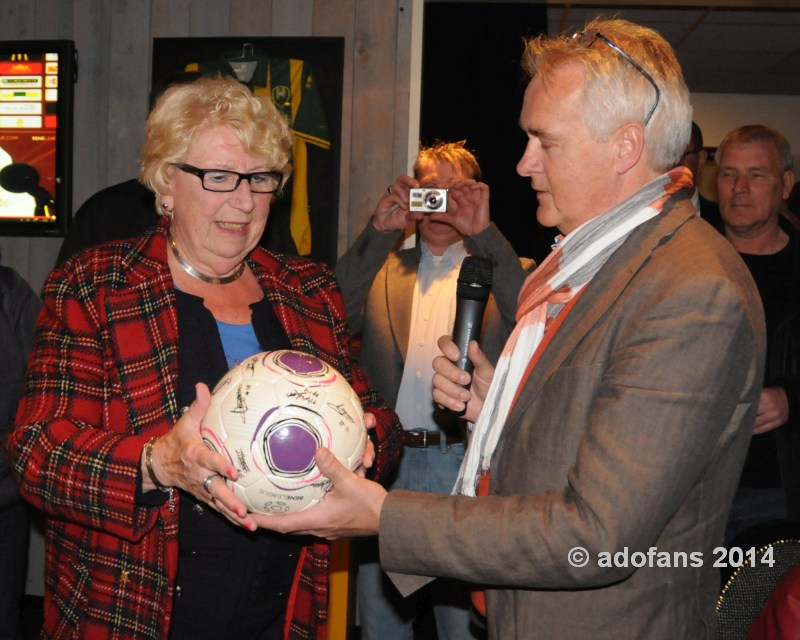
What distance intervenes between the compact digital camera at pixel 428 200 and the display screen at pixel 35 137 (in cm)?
221

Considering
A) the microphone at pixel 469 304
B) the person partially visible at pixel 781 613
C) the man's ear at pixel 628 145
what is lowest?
the person partially visible at pixel 781 613

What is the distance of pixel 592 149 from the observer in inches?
64.9

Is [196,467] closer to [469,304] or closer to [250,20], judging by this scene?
[469,304]

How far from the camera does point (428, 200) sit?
3316 millimetres

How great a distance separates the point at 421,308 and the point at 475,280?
4.67 feet

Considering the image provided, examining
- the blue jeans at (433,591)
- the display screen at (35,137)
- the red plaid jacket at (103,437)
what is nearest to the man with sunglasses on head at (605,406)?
the red plaid jacket at (103,437)

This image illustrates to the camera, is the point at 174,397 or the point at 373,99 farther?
the point at 373,99

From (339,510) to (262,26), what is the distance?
351 centimetres

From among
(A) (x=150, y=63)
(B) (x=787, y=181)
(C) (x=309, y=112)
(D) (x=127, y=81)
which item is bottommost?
(B) (x=787, y=181)

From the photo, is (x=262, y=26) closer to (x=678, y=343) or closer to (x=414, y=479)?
(x=414, y=479)

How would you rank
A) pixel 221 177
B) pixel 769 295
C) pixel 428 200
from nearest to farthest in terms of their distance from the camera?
pixel 221 177 → pixel 769 295 → pixel 428 200

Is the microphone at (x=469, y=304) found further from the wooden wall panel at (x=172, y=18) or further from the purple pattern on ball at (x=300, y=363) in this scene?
the wooden wall panel at (x=172, y=18)

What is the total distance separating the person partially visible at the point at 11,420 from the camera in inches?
118

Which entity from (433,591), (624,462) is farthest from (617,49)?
(433,591)
